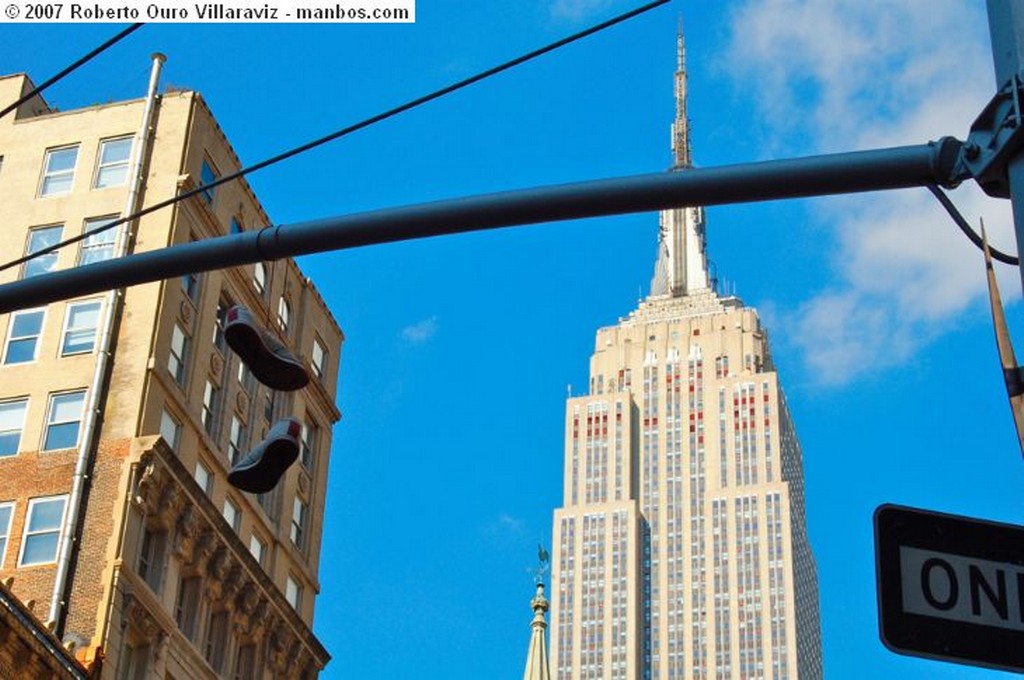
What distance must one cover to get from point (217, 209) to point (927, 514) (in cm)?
3652

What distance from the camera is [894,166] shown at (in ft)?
27.2

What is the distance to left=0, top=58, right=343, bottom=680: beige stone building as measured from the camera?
36094mm

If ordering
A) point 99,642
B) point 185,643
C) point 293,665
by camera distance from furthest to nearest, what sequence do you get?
point 293,665 < point 185,643 < point 99,642

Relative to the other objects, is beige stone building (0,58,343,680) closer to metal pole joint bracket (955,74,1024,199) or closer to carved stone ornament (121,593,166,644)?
carved stone ornament (121,593,166,644)

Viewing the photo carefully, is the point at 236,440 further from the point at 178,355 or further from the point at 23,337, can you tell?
the point at 23,337

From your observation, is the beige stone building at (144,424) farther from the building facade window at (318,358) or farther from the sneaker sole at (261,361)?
the sneaker sole at (261,361)

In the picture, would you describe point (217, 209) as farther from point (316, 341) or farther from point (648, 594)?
point (648, 594)

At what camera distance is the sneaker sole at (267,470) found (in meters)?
14.2

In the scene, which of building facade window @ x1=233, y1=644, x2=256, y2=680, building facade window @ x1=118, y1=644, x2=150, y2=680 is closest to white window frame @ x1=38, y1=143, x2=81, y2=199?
building facade window @ x1=233, y1=644, x2=256, y2=680

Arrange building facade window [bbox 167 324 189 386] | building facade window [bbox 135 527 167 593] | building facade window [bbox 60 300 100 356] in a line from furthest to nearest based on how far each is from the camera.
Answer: building facade window [bbox 167 324 189 386]
building facade window [bbox 60 300 100 356]
building facade window [bbox 135 527 167 593]

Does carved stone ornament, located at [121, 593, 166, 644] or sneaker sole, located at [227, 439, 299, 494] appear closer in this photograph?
sneaker sole, located at [227, 439, 299, 494]

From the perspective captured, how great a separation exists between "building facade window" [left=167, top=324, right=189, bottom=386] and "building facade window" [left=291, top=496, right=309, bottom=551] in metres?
6.35

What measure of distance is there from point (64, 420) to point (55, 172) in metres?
7.24

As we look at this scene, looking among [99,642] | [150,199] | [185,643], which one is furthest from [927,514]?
[150,199]
